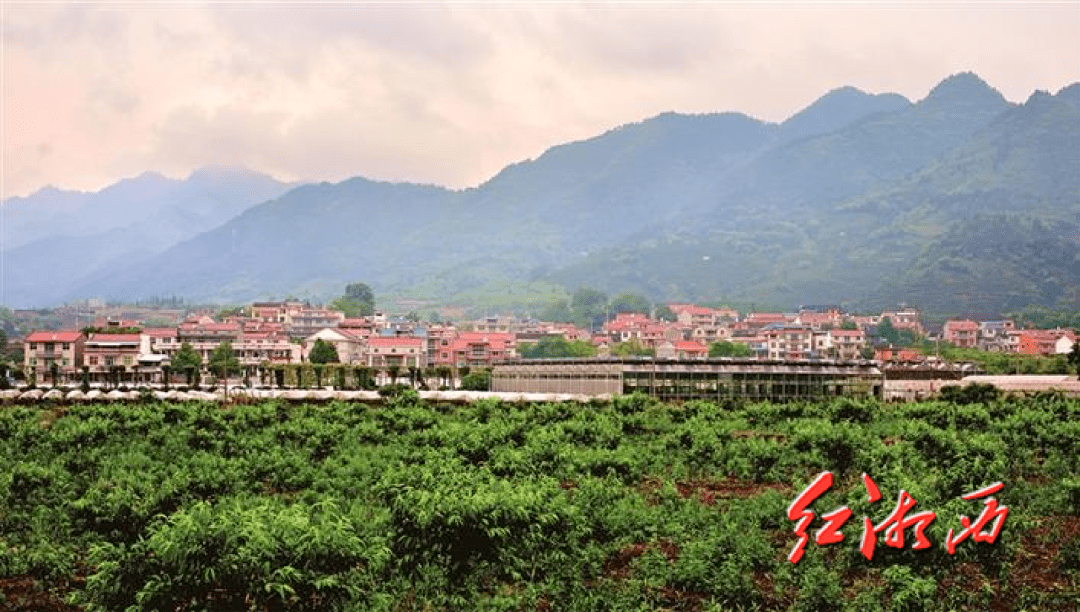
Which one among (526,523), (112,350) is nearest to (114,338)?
(112,350)

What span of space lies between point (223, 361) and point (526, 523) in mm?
124979

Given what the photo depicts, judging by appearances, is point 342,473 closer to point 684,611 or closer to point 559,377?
point 684,611

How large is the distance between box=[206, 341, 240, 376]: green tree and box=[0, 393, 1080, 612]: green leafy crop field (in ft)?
363

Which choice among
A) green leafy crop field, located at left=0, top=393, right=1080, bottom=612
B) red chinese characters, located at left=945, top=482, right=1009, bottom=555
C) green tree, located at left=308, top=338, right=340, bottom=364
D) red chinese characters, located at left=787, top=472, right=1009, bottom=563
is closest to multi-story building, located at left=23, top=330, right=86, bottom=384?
green tree, located at left=308, top=338, right=340, bottom=364

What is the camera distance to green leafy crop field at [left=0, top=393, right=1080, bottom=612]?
16.2 metres

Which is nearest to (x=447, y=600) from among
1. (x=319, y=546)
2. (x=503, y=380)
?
(x=319, y=546)

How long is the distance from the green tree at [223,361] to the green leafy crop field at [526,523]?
111 m

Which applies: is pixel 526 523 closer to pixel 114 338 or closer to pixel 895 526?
pixel 895 526

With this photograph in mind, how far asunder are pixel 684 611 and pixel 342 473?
42.5ft

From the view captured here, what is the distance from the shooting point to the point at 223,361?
459 feet

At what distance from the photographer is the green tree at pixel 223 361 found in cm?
14888

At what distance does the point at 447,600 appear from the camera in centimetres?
1852

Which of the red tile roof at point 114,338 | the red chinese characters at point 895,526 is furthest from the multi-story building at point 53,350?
the red chinese characters at point 895,526

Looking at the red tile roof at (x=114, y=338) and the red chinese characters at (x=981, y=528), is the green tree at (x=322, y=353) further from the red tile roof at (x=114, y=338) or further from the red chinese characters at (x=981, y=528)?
the red chinese characters at (x=981, y=528)
